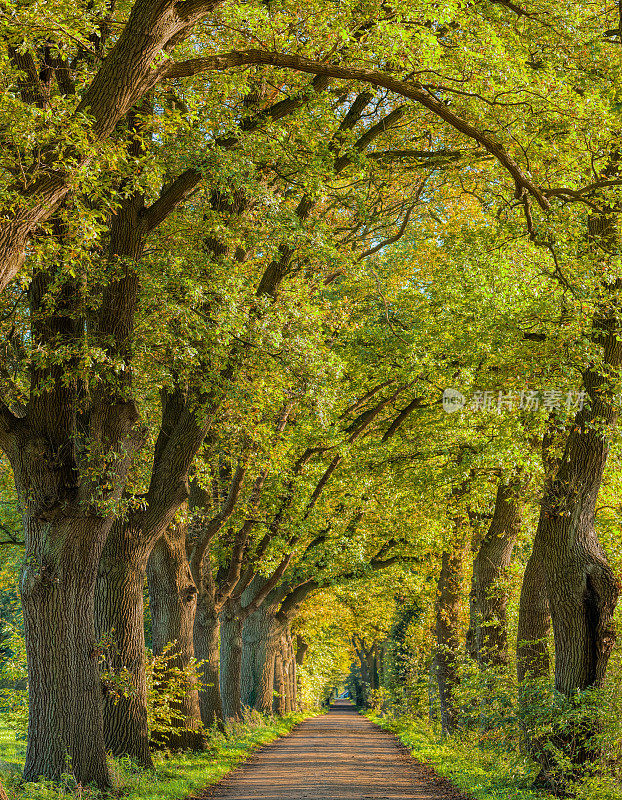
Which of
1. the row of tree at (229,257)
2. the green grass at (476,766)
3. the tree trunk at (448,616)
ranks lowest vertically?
the green grass at (476,766)

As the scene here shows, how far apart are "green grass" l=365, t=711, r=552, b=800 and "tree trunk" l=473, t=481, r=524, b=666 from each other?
209cm

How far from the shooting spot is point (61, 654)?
944cm

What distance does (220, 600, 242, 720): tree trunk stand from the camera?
75.6ft

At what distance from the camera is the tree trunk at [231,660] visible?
75.6 feet

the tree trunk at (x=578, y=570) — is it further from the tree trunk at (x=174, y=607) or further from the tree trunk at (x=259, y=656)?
the tree trunk at (x=259, y=656)

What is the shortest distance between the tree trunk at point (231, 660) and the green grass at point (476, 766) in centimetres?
534

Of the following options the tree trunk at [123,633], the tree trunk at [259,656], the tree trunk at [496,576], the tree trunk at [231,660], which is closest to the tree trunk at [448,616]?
the tree trunk at [496,576]

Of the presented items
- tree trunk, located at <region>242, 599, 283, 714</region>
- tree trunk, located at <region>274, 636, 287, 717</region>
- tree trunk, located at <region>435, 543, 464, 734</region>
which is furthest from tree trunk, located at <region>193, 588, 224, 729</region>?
tree trunk, located at <region>274, 636, 287, 717</region>

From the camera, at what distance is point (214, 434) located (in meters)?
14.0

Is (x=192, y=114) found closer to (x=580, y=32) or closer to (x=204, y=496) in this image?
(x=580, y=32)

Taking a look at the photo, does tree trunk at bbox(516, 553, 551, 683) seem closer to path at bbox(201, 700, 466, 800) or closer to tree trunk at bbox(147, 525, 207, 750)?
path at bbox(201, 700, 466, 800)

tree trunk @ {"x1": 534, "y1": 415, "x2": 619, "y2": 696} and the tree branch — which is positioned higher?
the tree branch

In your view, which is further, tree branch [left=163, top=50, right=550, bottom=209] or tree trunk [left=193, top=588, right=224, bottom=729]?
tree trunk [left=193, top=588, right=224, bottom=729]

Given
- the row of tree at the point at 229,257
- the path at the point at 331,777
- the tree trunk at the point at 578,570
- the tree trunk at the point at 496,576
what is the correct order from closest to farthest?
the row of tree at the point at 229,257, the tree trunk at the point at 578,570, the path at the point at 331,777, the tree trunk at the point at 496,576
